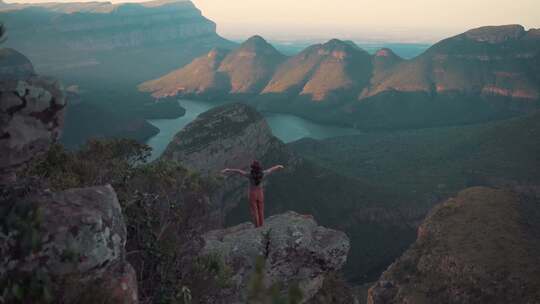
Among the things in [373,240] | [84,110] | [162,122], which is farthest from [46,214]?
[162,122]

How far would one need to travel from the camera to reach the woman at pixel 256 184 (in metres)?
18.6

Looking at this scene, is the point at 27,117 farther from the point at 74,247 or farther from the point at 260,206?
the point at 260,206

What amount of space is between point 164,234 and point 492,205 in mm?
53424

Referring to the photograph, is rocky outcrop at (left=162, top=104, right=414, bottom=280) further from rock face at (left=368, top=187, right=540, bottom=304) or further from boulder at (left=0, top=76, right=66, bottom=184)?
boulder at (left=0, top=76, right=66, bottom=184)

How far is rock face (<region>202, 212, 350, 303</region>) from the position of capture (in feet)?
64.2

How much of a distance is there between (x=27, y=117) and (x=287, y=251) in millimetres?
12430

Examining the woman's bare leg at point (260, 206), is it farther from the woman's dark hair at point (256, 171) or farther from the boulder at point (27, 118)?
the boulder at point (27, 118)

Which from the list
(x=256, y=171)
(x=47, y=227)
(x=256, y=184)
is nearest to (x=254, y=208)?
(x=256, y=184)

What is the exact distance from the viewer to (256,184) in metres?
19.1

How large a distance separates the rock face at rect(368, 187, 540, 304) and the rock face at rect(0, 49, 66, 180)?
39451 millimetres

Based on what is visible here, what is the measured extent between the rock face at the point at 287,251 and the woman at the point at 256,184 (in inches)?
31.9

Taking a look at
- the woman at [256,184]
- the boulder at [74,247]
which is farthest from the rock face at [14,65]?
the boulder at [74,247]

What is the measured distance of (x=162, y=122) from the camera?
19925 centimetres

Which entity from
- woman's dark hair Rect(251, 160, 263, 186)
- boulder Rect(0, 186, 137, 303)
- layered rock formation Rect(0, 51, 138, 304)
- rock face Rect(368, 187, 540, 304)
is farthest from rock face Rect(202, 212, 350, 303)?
rock face Rect(368, 187, 540, 304)
